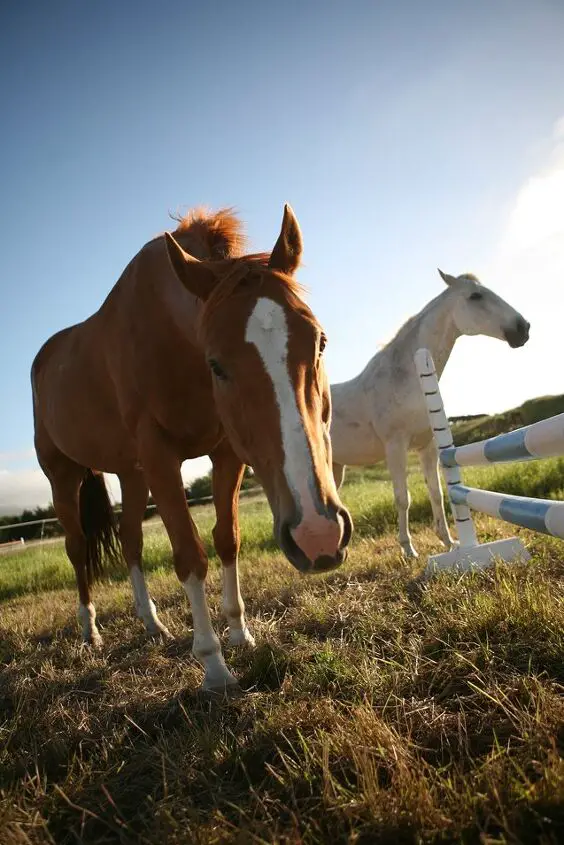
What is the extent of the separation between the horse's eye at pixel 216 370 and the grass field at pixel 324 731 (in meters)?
1.35

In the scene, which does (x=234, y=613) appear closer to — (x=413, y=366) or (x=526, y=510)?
(x=526, y=510)

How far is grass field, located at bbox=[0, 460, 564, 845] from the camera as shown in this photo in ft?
4.05

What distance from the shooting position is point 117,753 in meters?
1.88

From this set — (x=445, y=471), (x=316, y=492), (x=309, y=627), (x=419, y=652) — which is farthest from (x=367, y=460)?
(x=316, y=492)

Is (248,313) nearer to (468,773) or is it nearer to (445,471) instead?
(468,773)

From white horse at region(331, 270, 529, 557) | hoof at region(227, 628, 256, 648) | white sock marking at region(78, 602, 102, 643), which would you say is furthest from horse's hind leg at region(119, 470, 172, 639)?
white horse at region(331, 270, 529, 557)

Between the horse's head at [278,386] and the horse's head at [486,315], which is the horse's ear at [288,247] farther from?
the horse's head at [486,315]

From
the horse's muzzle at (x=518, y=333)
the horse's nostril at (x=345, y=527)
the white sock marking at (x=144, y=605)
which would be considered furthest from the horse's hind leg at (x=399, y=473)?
the horse's nostril at (x=345, y=527)

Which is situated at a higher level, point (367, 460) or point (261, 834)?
point (367, 460)

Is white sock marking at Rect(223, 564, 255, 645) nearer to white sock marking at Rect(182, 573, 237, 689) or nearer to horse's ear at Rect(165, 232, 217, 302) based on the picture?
white sock marking at Rect(182, 573, 237, 689)

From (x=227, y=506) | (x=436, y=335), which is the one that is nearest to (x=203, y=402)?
(x=227, y=506)

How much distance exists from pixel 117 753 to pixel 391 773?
1.11m

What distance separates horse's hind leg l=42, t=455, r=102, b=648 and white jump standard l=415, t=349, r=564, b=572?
3018 mm

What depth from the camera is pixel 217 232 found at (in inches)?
120
